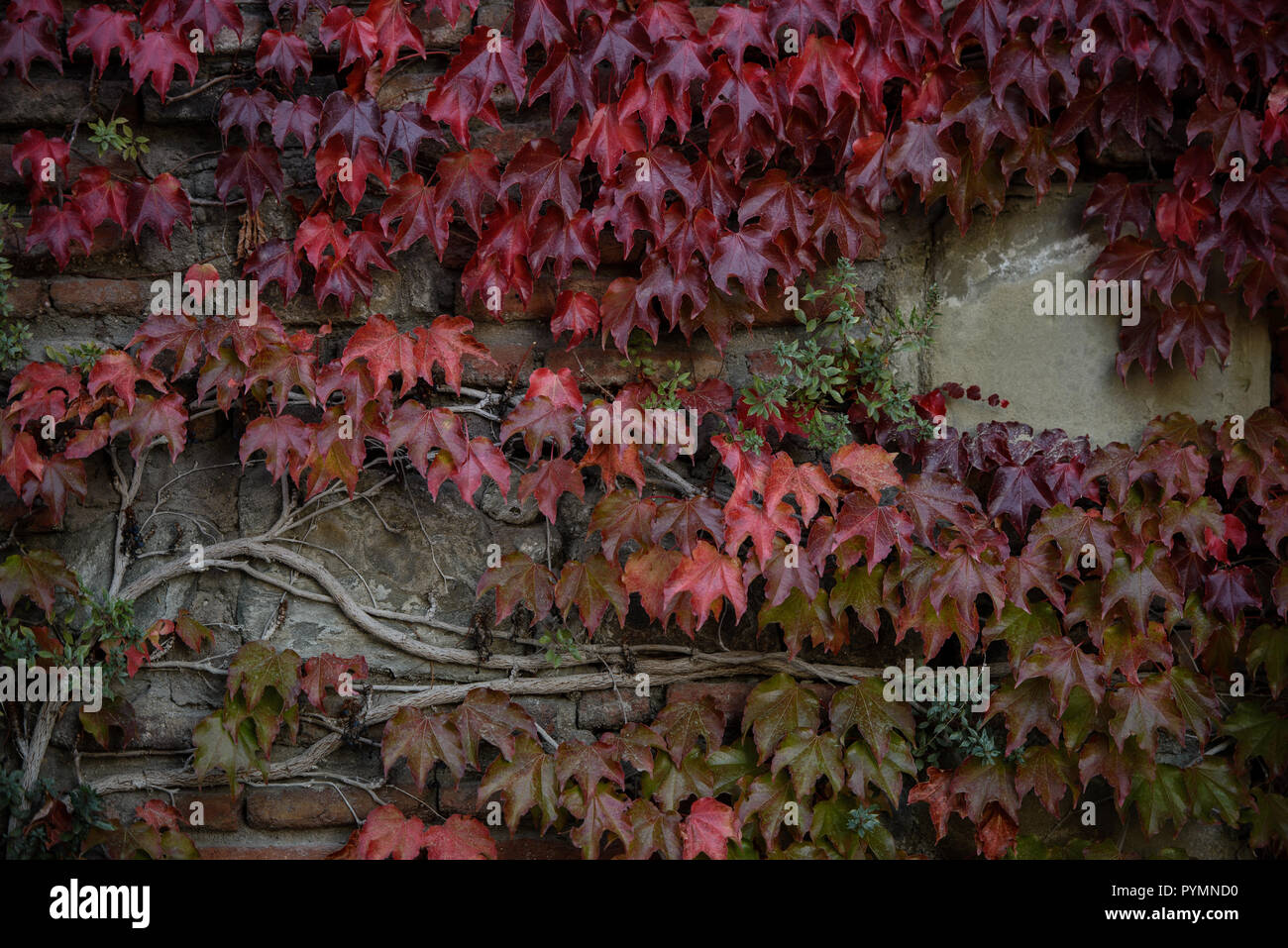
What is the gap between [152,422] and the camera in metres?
1.92

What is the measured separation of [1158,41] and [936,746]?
1480 mm

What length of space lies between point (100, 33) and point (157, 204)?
338mm

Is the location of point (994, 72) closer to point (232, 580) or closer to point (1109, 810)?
point (1109, 810)

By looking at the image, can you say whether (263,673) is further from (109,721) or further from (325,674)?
(109,721)

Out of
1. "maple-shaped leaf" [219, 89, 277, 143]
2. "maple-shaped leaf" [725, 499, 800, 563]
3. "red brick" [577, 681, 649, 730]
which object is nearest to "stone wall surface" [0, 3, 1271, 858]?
"red brick" [577, 681, 649, 730]

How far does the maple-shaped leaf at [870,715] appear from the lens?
1.95m

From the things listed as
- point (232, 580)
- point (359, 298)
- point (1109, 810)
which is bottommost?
point (1109, 810)

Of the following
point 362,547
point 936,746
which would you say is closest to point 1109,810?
point 936,746

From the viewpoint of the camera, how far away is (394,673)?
6.70 feet

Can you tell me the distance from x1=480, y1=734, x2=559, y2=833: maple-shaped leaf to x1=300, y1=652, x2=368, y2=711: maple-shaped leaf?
0.34 meters

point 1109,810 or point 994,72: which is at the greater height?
point 994,72

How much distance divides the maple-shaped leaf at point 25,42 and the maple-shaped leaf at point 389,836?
1648 mm

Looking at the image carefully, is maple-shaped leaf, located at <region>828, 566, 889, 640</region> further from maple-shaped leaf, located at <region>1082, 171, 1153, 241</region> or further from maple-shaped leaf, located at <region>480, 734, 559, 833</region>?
maple-shaped leaf, located at <region>1082, 171, 1153, 241</region>

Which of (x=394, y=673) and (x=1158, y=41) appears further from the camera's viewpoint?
Answer: (x=394, y=673)
